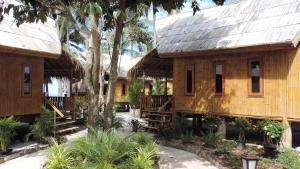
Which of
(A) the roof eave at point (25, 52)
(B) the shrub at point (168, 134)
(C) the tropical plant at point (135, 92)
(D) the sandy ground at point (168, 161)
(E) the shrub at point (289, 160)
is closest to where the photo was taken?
(E) the shrub at point (289, 160)

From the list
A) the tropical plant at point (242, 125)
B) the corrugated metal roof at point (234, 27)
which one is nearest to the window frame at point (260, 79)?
the corrugated metal roof at point (234, 27)

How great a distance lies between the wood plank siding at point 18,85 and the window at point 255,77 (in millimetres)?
9153

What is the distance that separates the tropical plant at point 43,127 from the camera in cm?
1673

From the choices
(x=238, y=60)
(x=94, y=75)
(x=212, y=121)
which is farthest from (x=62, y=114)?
(x=238, y=60)

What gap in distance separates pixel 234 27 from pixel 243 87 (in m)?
2.74

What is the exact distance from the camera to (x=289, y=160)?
38.4 feet

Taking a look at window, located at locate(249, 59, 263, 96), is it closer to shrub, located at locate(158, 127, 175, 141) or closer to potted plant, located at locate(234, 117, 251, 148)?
potted plant, located at locate(234, 117, 251, 148)

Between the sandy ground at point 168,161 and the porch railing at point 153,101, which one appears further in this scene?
the porch railing at point 153,101

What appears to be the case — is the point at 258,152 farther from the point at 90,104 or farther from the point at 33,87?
the point at 33,87

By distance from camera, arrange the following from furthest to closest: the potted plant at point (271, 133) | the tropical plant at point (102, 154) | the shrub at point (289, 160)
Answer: the potted plant at point (271, 133) < the shrub at point (289, 160) < the tropical plant at point (102, 154)

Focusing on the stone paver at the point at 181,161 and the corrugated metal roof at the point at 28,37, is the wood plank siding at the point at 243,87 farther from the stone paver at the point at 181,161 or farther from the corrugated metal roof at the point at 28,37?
the corrugated metal roof at the point at 28,37

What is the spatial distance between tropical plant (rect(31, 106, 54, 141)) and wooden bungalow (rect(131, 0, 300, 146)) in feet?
17.5

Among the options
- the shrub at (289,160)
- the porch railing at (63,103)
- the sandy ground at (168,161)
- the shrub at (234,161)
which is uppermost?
the porch railing at (63,103)

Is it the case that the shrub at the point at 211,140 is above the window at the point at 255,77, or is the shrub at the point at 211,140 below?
below
